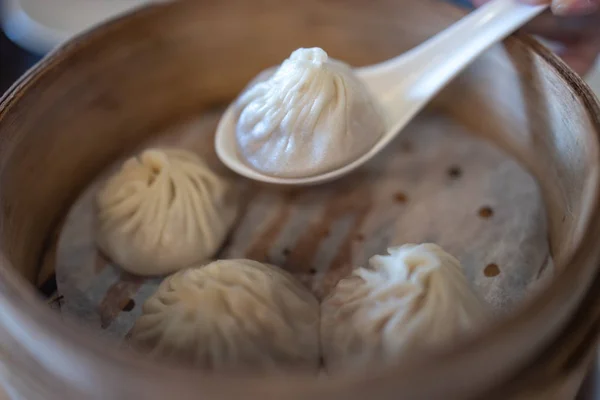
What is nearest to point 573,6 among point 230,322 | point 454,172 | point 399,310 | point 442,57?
point 442,57

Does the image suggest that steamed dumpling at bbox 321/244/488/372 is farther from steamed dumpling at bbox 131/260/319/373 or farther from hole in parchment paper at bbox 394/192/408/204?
hole in parchment paper at bbox 394/192/408/204

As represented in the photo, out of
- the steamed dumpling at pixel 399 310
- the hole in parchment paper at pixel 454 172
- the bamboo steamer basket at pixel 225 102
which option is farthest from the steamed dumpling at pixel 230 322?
the hole in parchment paper at pixel 454 172

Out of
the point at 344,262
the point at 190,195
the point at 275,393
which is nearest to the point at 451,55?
the point at 344,262

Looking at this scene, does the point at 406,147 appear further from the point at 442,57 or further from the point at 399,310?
the point at 399,310

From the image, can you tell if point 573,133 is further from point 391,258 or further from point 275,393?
point 275,393

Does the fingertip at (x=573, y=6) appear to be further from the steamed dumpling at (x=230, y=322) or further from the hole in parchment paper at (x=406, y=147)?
the steamed dumpling at (x=230, y=322)
